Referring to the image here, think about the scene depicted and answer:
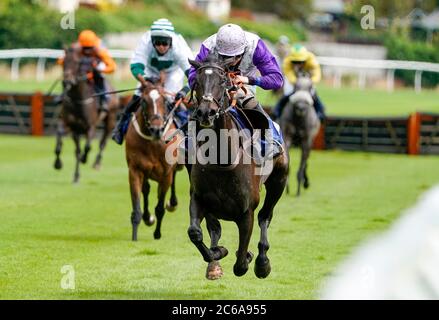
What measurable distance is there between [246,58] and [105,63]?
9768mm

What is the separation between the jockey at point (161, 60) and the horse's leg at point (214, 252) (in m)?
3.26

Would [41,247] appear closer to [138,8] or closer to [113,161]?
[113,161]

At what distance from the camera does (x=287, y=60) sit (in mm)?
17781

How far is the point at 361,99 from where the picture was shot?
39.7m

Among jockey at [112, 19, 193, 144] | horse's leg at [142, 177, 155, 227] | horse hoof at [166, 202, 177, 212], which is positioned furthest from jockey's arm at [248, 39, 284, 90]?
horse hoof at [166, 202, 177, 212]

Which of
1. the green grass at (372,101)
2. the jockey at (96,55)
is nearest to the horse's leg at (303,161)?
the jockey at (96,55)

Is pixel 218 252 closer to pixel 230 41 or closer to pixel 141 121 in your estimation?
pixel 230 41

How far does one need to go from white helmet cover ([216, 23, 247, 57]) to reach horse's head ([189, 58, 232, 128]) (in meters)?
0.54

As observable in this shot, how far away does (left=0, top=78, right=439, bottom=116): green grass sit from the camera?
33.5 metres

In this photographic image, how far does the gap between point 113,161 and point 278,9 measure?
58.3m

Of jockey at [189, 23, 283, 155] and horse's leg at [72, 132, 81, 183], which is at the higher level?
jockey at [189, 23, 283, 155]

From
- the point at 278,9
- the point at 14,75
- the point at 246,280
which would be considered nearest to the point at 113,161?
the point at 246,280

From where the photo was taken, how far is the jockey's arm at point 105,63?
17281mm

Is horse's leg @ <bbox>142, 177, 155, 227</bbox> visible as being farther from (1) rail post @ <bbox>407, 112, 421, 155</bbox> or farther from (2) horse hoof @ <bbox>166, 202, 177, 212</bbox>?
(1) rail post @ <bbox>407, 112, 421, 155</bbox>
